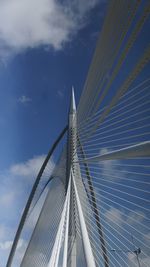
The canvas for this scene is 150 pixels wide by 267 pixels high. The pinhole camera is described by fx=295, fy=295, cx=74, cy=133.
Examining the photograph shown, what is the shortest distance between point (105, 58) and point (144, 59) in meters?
2.80

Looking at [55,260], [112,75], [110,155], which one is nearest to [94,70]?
[112,75]

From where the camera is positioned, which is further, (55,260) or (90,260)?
(55,260)

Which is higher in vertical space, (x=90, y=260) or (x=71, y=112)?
(x=71, y=112)

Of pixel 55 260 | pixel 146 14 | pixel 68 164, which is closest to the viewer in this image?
pixel 146 14

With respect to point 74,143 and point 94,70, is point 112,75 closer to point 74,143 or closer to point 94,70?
point 94,70

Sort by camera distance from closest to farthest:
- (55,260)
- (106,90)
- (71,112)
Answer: (55,260) → (106,90) → (71,112)

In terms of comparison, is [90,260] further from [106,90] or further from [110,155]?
[106,90]

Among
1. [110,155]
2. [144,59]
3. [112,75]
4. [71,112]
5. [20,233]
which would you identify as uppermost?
[71,112]

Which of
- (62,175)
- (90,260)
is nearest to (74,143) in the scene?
(62,175)

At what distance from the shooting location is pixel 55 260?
6492 millimetres

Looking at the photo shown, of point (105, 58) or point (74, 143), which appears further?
A: point (74, 143)

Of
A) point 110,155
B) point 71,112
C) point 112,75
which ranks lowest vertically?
point 110,155

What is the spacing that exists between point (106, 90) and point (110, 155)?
71.2 inches

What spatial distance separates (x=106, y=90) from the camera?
22.7 feet
